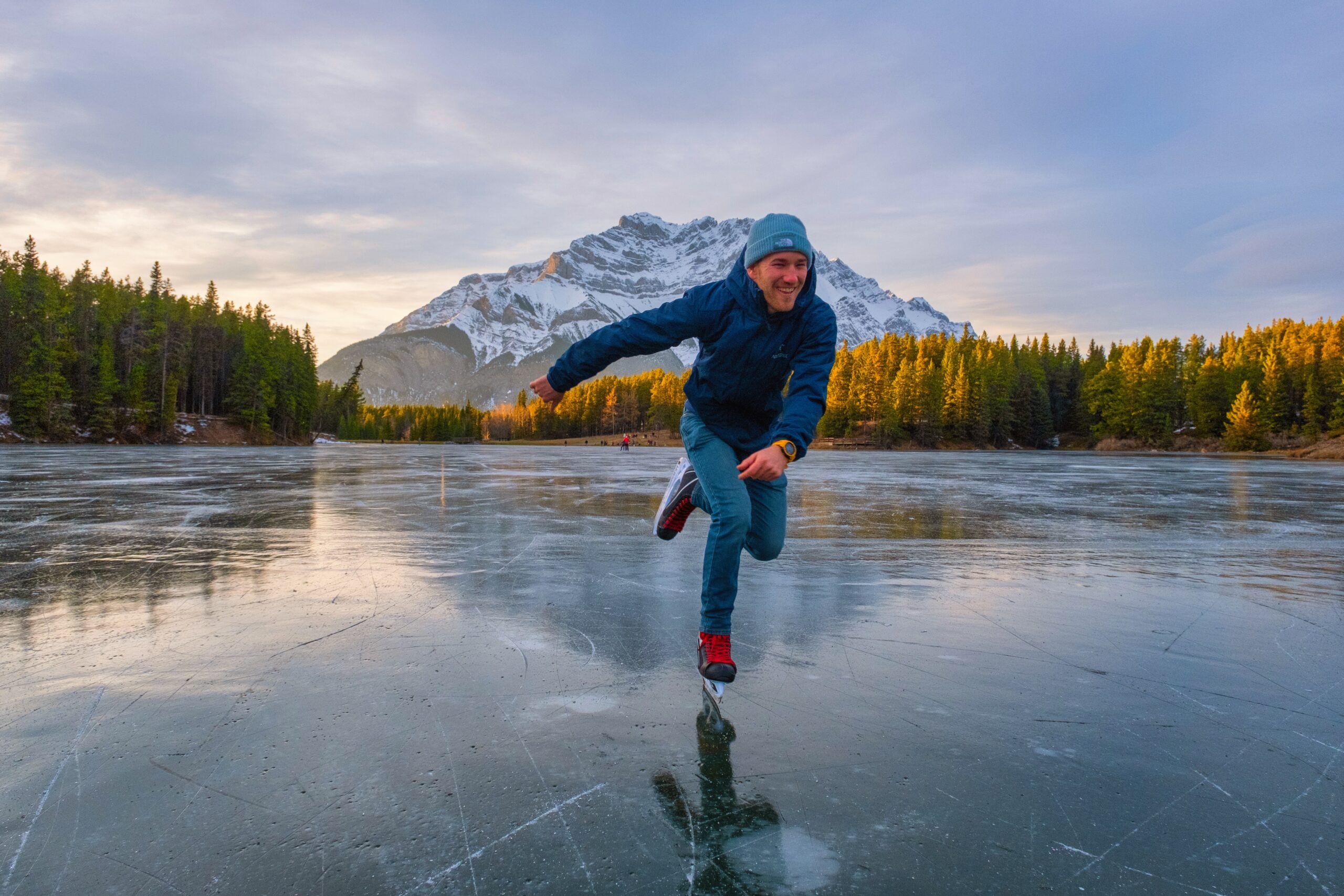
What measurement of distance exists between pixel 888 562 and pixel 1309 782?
440 centimetres

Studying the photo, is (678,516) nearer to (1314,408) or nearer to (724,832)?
(724,832)

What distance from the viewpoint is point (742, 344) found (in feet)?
12.4

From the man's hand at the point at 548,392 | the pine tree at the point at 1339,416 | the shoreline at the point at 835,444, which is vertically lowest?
the shoreline at the point at 835,444

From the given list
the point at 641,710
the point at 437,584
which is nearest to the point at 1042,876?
the point at 641,710

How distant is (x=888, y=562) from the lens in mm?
6953

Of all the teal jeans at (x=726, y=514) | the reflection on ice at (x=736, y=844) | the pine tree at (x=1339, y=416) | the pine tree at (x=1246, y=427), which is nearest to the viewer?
the reflection on ice at (x=736, y=844)

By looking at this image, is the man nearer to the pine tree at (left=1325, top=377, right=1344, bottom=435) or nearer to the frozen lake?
the frozen lake

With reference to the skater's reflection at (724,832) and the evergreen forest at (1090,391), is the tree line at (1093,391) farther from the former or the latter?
the skater's reflection at (724,832)

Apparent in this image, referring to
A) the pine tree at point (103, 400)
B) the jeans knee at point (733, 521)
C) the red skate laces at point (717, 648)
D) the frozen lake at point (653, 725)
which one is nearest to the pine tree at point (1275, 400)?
the frozen lake at point (653, 725)

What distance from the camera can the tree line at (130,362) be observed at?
60.6m

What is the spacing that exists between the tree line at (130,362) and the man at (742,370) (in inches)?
2902

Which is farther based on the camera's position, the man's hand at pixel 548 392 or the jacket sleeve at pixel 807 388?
the man's hand at pixel 548 392

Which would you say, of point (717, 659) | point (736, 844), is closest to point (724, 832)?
point (736, 844)

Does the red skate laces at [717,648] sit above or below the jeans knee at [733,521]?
below
